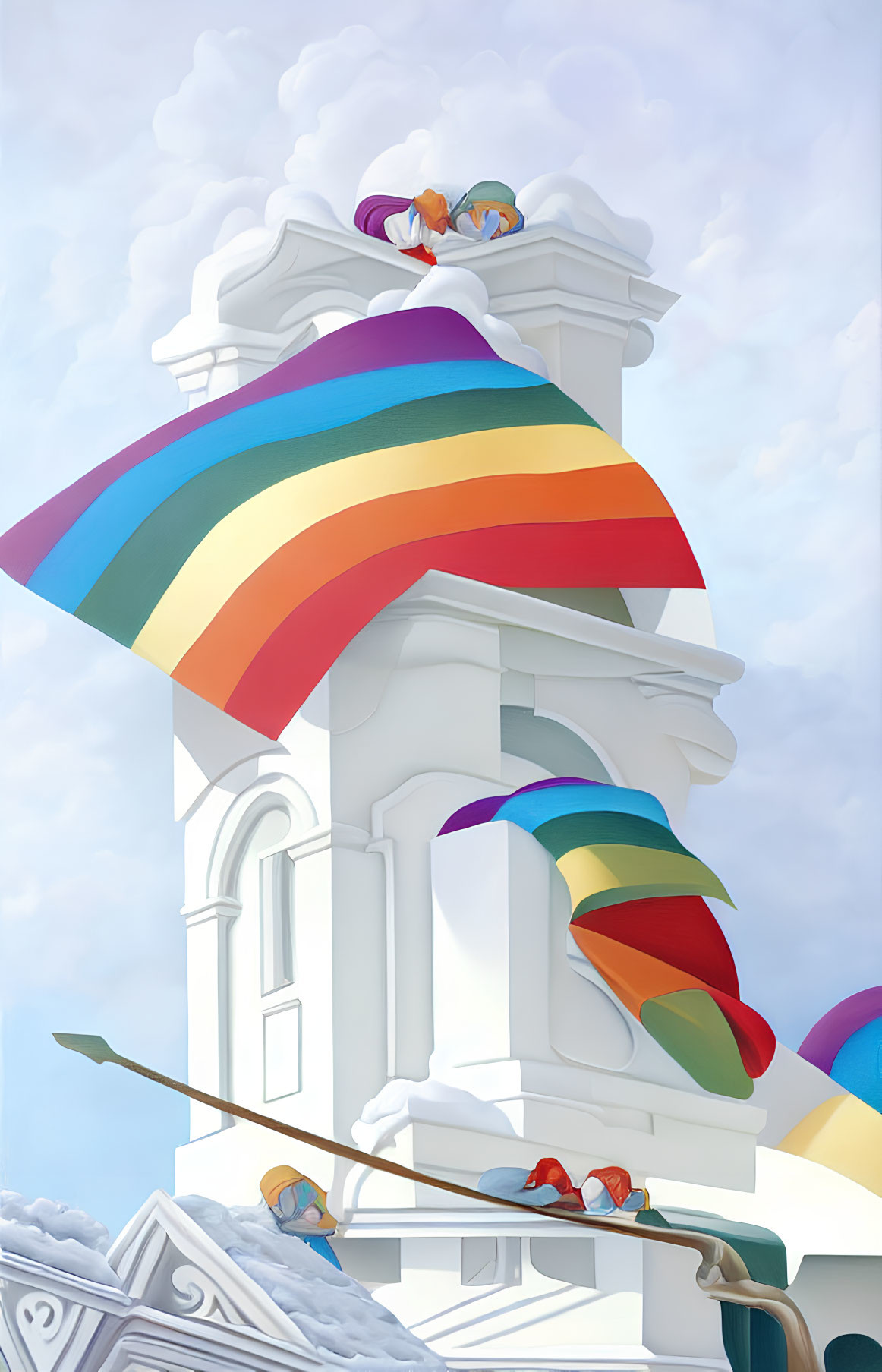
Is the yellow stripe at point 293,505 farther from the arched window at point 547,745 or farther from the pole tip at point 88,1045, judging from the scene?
the pole tip at point 88,1045

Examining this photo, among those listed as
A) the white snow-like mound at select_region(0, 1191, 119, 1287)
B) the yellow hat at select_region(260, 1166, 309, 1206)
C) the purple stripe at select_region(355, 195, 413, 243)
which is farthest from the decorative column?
the purple stripe at select_region(355, 195, 413, 243)

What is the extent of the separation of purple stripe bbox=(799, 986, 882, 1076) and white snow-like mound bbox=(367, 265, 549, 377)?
2.20 meters

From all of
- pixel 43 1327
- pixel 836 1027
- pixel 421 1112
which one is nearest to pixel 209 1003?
pixel 421 1112

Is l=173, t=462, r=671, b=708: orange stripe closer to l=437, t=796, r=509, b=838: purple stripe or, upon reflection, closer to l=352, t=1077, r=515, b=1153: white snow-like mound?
l=437, t=796, r=509, b=838: purple stripe

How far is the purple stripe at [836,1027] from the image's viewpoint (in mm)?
5637

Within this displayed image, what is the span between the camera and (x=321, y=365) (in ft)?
17.1

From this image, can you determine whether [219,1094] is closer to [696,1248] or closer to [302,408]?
[696,1248]

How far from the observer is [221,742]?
5.09 meters

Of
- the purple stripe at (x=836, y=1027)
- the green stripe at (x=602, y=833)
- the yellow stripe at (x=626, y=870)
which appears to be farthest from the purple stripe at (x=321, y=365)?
the purple stripe at (x=836, y=1027)

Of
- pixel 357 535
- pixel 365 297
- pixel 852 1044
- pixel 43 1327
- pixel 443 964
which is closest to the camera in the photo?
pixel 43 1327

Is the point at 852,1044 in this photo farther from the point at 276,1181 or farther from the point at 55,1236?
the point at 55,1236

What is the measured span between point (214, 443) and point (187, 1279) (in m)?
2.24

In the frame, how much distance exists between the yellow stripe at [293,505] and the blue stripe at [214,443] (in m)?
0.16

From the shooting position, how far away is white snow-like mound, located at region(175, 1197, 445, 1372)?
13.9 ft
